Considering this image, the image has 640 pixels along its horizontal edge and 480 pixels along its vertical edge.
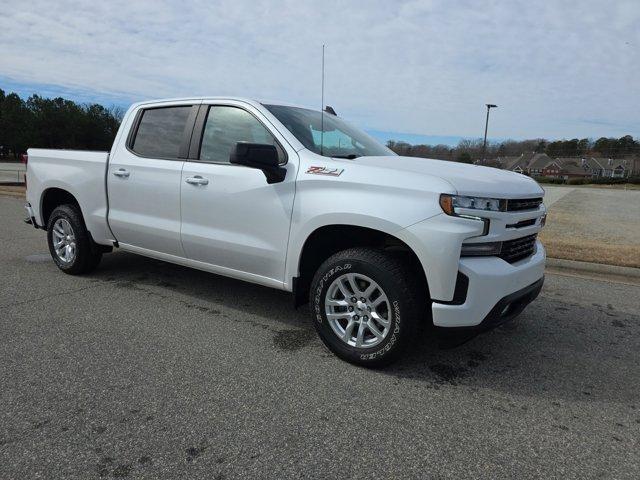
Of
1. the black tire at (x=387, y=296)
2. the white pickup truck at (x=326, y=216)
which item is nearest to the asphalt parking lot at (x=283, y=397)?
the black tire at (x=387, y=296)

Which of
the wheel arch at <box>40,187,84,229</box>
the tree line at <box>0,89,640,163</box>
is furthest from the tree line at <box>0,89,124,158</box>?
the wheel arch at <box>40,187,84,229</box>

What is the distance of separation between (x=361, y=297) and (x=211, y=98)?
2.31m

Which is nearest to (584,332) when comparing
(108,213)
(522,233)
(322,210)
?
(522,233)

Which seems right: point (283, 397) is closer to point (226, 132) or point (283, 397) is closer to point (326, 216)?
point (326, 216)

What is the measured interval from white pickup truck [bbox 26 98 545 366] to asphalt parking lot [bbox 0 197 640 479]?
0.45 meters

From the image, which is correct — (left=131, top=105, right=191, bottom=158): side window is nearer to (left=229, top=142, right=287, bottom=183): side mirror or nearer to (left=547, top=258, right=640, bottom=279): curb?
(left=229, top=142, right=287, bottom=183): side mirror

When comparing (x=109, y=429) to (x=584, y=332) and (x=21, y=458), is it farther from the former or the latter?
(x=584, y=332)

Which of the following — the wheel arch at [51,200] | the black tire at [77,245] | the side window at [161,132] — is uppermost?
the side window at [161,132]

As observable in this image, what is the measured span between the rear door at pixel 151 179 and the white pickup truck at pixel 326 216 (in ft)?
0.05

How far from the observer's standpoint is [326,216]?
3537 millimetres

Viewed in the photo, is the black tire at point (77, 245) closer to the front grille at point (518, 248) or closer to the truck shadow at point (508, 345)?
the truck shadow at point (508, 345)

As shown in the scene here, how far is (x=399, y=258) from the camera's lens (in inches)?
137

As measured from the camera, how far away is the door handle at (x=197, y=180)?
4235 millimetres

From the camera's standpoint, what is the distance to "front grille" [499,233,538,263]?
336cm
